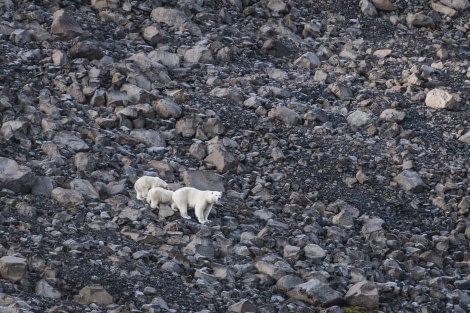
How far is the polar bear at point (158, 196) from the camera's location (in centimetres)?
1343

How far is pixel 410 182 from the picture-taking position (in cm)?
1561

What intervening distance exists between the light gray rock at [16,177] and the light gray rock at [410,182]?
6.19 metres

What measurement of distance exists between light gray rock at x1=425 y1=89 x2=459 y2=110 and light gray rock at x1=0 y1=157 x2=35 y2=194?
8.43 meters

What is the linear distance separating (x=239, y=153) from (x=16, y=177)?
405 cm

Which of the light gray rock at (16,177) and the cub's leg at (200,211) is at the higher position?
the light gray rock at (16,177)

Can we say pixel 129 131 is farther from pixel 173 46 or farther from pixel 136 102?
pixel 173 46

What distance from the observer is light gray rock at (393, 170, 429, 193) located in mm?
15539

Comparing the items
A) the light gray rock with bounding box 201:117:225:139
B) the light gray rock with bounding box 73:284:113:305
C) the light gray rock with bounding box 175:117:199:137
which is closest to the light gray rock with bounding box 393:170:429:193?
the light gray rock with bounding box 201:117:225:139

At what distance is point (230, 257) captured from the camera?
1275 centimetres

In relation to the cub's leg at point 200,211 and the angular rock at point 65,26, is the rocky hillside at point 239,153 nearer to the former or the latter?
the angular rock at point 65,26

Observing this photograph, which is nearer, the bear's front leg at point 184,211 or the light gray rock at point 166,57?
the bear's front leg at point 184,211

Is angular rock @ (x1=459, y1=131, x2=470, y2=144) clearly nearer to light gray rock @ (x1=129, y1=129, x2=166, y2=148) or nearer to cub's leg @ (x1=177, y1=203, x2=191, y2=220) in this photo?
light gray rock @ (x1=129, y1=129, x2=166, y2=148)

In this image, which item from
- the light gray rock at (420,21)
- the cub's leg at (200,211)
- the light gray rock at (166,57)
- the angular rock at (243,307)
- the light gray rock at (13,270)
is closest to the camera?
the light gray rock at (13,270)

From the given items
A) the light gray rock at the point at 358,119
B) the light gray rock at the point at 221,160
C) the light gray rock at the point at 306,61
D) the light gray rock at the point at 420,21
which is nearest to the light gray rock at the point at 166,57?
the light gray rock at the point at 306,61
